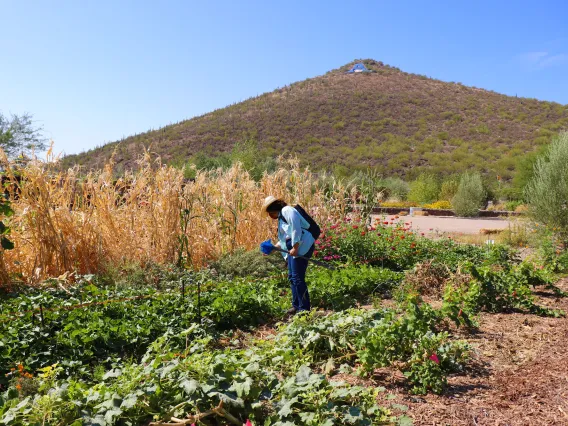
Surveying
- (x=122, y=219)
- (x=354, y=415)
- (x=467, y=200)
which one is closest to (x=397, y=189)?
(x=467, y=200)

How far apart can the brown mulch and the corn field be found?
4296 mm

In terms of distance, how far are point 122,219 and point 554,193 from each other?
8297 millimetres

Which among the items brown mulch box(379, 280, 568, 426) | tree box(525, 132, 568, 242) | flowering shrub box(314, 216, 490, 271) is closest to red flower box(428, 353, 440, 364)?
brown mulch box(379, 280, 568, 426)

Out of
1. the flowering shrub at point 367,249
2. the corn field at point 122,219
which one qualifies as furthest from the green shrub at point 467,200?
the corn field at point 122,219

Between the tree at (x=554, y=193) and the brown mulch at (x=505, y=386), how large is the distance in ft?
20.1

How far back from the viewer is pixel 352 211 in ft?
34.3

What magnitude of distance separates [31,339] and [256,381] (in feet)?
7.08

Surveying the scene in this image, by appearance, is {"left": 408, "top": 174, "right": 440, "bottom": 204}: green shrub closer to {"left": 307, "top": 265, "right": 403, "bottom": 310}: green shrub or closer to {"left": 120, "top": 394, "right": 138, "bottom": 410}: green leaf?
{"left": 307, "top": 265, "right": 403, "bottom": 310}: green shrub

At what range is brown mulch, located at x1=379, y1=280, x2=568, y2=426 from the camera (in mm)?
2891

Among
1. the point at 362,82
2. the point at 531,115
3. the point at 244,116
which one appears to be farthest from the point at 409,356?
the point at 362,82

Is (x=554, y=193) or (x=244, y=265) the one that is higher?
(x=554, y=193)

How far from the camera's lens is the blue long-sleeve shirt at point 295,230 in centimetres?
516

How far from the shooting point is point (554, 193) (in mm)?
9875

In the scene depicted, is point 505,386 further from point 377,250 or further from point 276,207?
point 377,250
